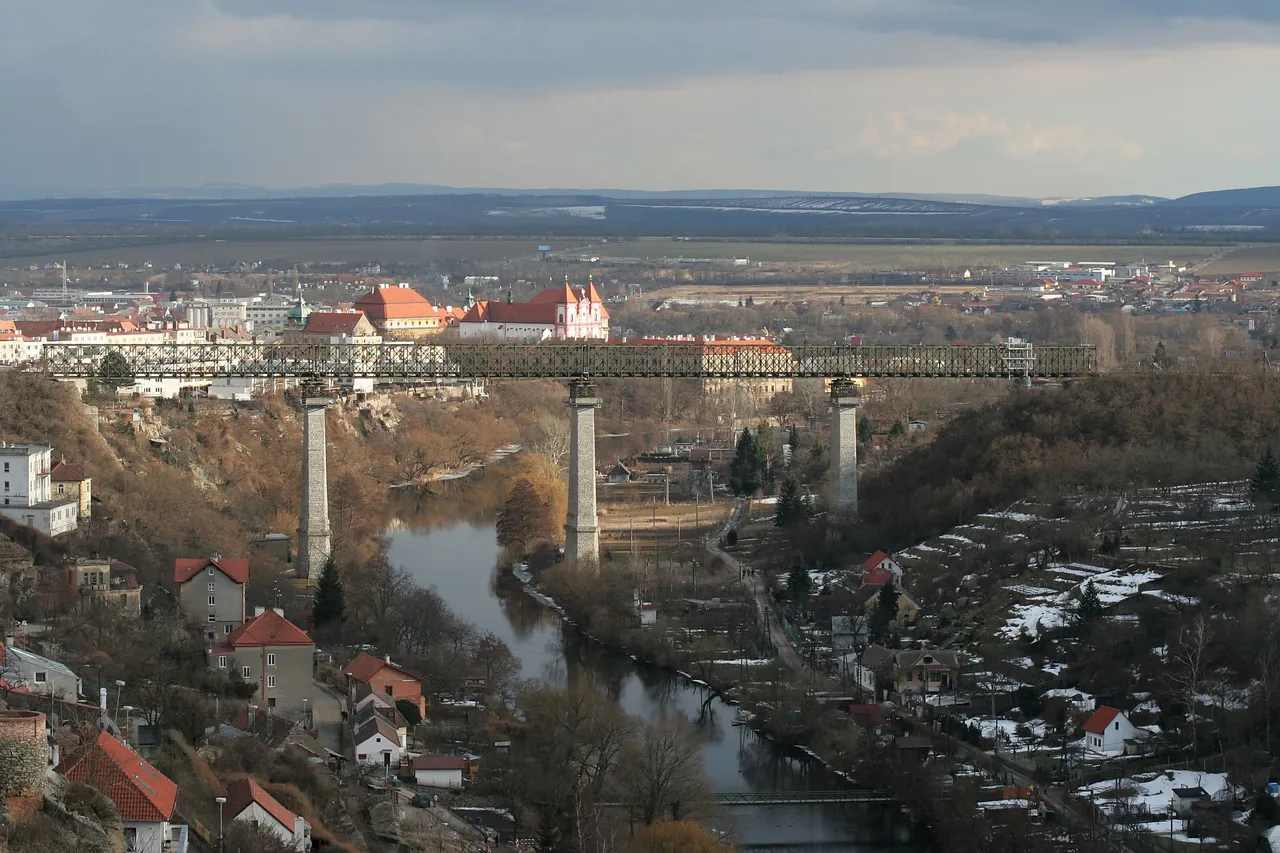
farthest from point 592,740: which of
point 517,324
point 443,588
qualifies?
point 517,324

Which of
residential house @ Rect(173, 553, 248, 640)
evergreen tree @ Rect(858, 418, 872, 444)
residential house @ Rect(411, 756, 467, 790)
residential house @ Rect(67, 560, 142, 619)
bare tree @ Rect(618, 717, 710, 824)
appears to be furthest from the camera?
evergreen tree @ Rect(858, 418, 872, 444)

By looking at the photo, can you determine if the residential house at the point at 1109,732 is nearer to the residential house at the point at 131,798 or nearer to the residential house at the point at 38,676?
the residential house at the point at 38,676

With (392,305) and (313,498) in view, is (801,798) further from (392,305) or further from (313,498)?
(392,305)

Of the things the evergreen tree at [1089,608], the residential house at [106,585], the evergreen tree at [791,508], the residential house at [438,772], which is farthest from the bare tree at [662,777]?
the evergreen tree at [791,508]

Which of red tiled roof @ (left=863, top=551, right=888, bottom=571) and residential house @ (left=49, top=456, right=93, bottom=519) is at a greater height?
residential house @ (left=49, top=456, right=93, bottom=519)

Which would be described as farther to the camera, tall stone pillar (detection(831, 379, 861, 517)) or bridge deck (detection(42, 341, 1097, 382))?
bridge deck (detection(42, 341, 1097, 382))

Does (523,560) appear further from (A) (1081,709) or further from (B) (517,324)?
(B) (517,324)

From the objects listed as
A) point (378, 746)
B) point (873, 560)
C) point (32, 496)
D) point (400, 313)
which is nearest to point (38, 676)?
point (378, 746)

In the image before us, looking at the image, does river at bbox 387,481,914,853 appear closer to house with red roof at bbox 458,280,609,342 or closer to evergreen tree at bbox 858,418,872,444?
evergreen tree at bbox 858,418,872,444

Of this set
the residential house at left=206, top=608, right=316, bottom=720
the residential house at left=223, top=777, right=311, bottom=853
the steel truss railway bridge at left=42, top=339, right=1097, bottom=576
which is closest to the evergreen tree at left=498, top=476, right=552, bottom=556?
the steel truss railway bridge at left=42, top=339, right=1097, bottom=576
